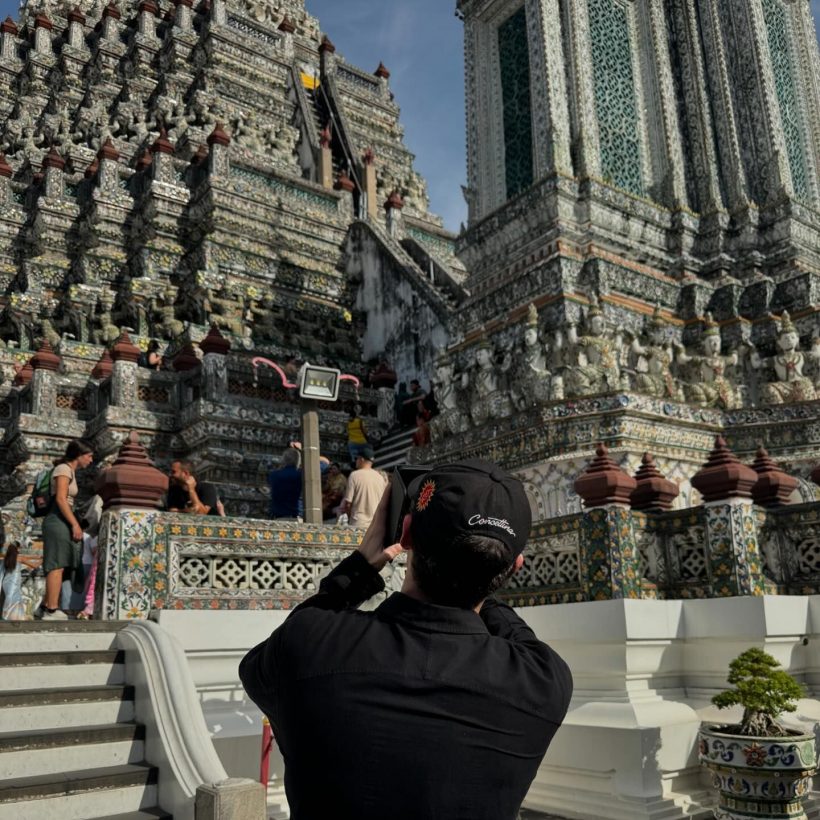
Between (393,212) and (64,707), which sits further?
(393,212)

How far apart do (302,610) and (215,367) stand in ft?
44.8

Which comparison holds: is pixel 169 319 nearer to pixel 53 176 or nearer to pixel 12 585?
pixel 53 176

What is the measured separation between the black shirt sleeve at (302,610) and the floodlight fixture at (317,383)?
569 centimetres

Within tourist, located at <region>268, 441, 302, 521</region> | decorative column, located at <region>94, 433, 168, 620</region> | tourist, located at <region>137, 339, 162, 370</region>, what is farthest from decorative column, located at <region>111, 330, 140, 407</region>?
decorative column, located at <region>94, 433, 168, 620</region>

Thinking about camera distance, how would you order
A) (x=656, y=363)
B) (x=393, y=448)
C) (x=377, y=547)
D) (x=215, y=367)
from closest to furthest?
1. (x=377, y=547)
2. (x=656, y=363)
3. (x=215, y=367)
4. (x=393, y=448)

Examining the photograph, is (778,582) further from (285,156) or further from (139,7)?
(139,7)

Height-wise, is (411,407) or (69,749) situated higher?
(411,407)

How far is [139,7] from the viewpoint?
104ft

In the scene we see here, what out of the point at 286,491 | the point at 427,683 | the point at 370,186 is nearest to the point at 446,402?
the point at 286,491

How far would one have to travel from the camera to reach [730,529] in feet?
20.4

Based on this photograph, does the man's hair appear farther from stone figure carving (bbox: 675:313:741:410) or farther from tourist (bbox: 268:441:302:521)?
stone figure carving (bbox: 675:313:741:410)

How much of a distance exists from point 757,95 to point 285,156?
14490 millimetres

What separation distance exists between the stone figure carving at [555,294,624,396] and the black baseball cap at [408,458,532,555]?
A: 9571 millimetres

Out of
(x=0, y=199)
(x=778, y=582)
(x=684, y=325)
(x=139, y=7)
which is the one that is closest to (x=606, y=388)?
(x=684, y=325)
